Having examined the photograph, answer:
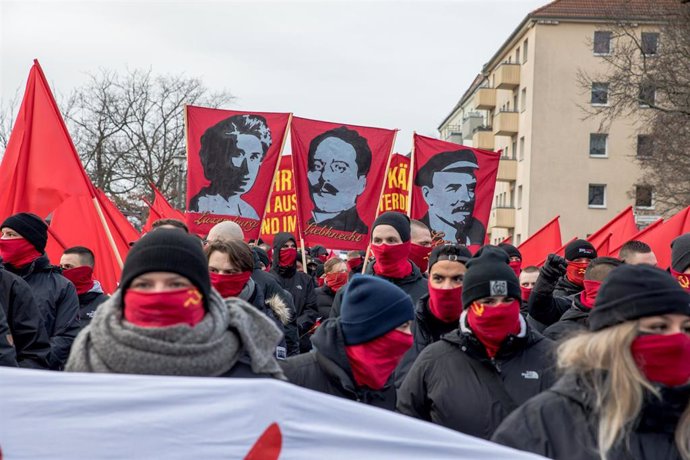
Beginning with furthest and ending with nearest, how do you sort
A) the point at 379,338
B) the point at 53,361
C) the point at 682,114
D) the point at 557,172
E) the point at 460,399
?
the point at 557,172 → the point at 682,114 → the point at 53,361 → the point at 460,399 → the point at 379,338

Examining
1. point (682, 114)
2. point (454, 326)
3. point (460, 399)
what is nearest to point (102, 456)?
point (460, 399)

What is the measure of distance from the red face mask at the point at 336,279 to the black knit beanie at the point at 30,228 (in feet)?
14.9

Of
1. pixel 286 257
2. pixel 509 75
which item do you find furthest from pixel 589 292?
pixel 509 75

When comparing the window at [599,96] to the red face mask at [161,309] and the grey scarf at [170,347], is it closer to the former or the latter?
the grey scarf at [170,347]

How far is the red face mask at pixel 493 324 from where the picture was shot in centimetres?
474

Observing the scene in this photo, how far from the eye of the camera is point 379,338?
4.19 metres

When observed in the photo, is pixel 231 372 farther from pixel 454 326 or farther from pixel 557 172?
pixel 557 172

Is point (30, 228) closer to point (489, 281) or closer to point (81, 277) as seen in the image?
point (81, 277)

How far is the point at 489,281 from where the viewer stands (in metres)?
4.80

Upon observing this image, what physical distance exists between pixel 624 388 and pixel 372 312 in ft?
3.84

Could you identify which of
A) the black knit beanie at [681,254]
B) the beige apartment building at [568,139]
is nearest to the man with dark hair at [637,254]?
the black knit beanie at [681,254]

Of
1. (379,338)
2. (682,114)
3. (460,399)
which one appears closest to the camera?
(379,338)

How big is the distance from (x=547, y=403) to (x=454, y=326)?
93.5 inches

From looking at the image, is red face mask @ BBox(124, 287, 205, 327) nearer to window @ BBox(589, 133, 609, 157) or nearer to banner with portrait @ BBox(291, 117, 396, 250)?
banner with portrait @ BBox(291, 117, 396, 250)
